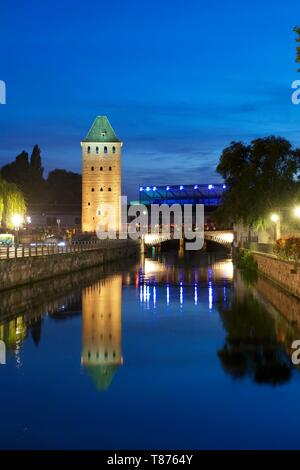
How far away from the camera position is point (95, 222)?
98500 mm

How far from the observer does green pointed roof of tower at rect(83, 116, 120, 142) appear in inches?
4028

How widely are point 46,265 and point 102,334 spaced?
675 inches

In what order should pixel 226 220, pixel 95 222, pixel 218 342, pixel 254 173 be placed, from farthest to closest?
pixel 95 222 < pixel 226 220 < pixel 254 173 < pixel 218 342

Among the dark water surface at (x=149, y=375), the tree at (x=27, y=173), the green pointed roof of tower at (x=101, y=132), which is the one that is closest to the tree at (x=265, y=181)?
the dark water surface at (x=149, y=375)

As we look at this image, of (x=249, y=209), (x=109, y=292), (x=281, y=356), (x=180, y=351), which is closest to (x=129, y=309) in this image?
(x=109, y=292)

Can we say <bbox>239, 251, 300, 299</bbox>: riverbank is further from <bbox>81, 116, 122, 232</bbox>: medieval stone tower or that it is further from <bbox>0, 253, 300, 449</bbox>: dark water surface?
<bbox>81, 116, 122, 232</bbox>: medieval stone tower

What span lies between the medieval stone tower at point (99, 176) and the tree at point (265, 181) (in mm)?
50766

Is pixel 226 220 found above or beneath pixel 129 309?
above

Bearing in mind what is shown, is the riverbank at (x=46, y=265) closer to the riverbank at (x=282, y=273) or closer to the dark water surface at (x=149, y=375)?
the dark water surface at (x=149, y=375)

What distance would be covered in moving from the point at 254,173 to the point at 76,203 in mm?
78546

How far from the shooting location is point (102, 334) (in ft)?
66.2

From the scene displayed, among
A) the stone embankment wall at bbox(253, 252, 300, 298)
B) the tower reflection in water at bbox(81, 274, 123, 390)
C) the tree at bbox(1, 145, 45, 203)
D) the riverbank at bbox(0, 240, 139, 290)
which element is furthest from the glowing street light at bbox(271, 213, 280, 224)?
the tree at bbox(1, 145, 45, 203)

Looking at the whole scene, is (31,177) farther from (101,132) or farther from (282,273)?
(282,273)

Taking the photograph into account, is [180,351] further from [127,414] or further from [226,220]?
[226,220]
